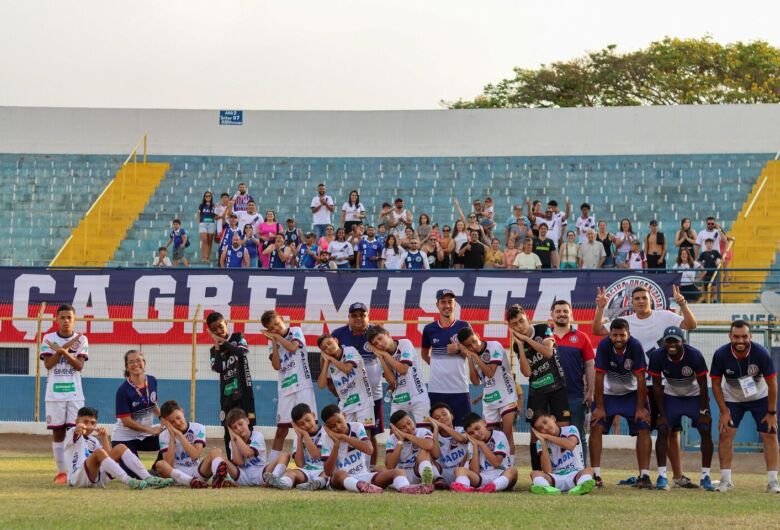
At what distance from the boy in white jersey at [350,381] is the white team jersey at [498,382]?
1421 millimetres

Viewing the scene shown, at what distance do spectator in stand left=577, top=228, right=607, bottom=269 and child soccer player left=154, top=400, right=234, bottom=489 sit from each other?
39.6 ft

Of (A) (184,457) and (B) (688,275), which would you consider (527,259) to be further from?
(A) (184,457)

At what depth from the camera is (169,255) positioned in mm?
28344

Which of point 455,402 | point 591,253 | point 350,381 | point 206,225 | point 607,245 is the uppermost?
point 206,225

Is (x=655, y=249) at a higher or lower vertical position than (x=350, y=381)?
higher

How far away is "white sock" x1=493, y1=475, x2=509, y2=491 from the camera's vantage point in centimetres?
1273

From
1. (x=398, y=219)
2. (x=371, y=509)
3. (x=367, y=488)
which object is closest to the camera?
(x=371, y=509)

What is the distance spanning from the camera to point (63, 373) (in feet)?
49.1

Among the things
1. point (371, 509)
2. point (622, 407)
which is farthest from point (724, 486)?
point (371, 509)

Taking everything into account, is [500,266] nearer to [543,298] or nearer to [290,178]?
[543,298]

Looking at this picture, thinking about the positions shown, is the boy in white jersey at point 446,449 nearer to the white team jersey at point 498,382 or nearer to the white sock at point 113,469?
the white team jersey at point 498,382

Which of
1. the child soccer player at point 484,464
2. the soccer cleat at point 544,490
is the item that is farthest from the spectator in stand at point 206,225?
the soccer cleat at point 544,490

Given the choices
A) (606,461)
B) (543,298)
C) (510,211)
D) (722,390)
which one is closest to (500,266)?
(543,298)

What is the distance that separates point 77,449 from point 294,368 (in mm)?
2815
